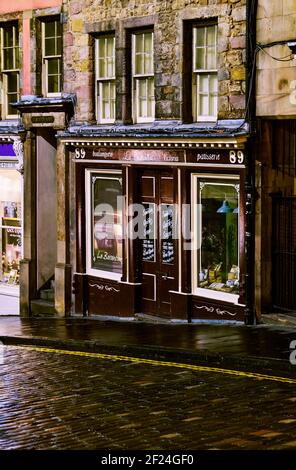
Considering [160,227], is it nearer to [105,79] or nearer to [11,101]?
[105,79]

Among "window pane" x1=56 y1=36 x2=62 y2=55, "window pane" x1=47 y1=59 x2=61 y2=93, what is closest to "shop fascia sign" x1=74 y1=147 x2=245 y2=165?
"window pane" x1=47 y1=59 x2=61 y2=93

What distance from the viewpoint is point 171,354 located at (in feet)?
55.2

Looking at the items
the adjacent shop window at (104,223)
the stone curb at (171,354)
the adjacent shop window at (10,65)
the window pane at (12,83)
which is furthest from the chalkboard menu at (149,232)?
the window pane at (12,83)

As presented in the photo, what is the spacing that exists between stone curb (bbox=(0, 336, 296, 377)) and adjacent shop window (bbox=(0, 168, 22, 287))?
7.39m

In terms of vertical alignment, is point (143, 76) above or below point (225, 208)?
above

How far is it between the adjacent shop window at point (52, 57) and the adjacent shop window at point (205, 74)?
16.9 feet

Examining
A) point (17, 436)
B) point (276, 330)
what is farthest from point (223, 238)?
point (17, 436)

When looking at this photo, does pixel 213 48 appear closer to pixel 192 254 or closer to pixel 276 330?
pixel 192 254

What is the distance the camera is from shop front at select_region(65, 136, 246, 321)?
20188mm

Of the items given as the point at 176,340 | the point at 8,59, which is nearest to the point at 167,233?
the point at 176,340

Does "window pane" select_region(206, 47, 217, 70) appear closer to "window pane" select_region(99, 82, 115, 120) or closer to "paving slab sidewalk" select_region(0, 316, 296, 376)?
"window pane" select_region(99, 82, 115, 120)

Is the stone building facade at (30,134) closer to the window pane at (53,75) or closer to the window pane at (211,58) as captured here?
the window pane at (53,75)

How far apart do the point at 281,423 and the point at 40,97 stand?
1529cm

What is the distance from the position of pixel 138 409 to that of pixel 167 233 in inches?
359
